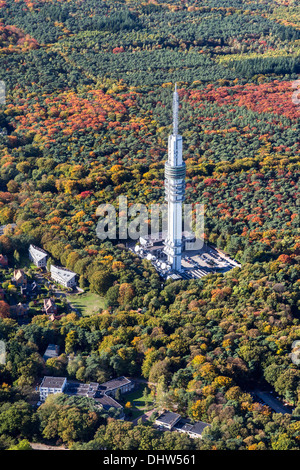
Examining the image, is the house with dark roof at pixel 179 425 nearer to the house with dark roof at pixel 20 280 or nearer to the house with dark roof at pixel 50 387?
the house with dark roof at pixel 50 387

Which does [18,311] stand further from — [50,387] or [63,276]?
[50,387]

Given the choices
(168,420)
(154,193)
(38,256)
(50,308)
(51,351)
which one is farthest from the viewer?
(154,193)

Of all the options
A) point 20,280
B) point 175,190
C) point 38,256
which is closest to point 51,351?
point 20,280

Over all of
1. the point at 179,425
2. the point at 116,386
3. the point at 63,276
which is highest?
the point at 63,276

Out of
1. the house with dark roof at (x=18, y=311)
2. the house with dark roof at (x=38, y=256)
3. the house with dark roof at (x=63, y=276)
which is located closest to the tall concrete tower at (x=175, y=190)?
the house with dark roof at (x=63, y=276)

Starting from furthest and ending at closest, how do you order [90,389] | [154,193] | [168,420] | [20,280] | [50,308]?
[154,193] → [20,280] → [50,308] → [90,389] → [168,420]

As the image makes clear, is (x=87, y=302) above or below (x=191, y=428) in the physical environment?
below
